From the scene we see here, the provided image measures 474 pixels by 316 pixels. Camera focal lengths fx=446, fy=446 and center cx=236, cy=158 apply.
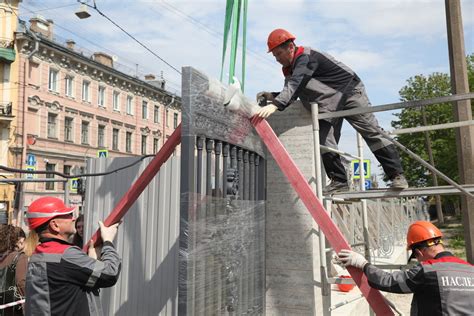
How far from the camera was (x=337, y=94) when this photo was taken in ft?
12.6

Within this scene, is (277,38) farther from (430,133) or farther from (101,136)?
(101,136)

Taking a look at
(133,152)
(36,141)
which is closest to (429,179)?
(133,152)

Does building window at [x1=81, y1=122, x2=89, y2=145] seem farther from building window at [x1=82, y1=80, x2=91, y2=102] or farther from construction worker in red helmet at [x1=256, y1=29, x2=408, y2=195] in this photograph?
construction worker in red helmet at [x1=256, y1=29, x2=408, y2=195]

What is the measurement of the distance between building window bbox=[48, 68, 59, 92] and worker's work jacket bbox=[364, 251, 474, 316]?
29931 millimetres

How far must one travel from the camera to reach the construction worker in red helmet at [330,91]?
12.3 ft

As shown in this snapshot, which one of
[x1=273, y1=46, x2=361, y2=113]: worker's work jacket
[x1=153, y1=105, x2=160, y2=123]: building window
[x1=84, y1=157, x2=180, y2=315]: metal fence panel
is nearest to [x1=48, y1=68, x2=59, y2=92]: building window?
[x1=153, y1=105, x2=160, y2=123]: building window

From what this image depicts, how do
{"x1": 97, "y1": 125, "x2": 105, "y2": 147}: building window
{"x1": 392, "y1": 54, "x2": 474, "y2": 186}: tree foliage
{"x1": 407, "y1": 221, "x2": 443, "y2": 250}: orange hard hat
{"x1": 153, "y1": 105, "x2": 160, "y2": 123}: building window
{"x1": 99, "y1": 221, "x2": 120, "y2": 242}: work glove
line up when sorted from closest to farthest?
{"x1": 407, "y1": 221, "x2": 443, "y2": 250}: orange hard hat < {"x1": 99, "y1": 221, "x2": 120, "y2": 242}: work glove < {"x1": 392, "y1": 54, "x2": 474, "y2": 186}: tree foliage < {"x1": 97, "y1": 125, "x2": 105, "y2": 147}: building window < {"x1": 153, "y1": 105, "x2": 160, "y2": 123}: building window

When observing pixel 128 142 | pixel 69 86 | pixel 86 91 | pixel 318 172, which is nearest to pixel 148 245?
pixel 318 172

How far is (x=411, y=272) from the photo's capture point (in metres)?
2.77

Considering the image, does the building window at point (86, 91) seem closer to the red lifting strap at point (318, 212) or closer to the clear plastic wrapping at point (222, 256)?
the clear plastic wrapping at point (222, 256)

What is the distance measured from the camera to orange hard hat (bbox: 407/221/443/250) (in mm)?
2896

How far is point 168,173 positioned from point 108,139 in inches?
1237

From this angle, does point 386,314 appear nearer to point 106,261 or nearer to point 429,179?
point 106,261

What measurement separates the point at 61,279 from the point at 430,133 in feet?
102
